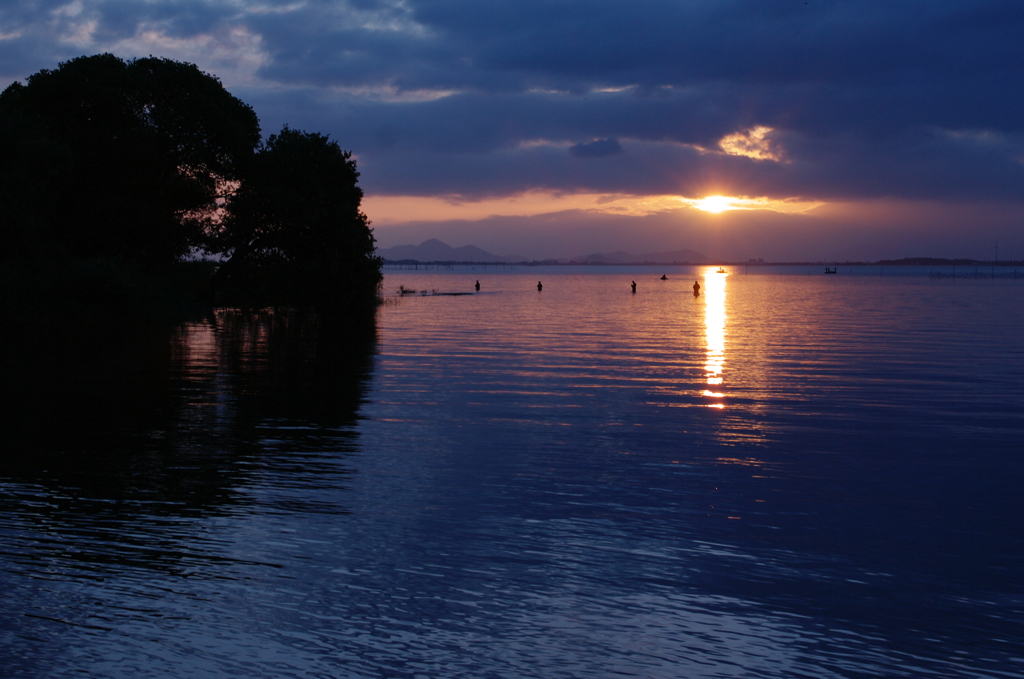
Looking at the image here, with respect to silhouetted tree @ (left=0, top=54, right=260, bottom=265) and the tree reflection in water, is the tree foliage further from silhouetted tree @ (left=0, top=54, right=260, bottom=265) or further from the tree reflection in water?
the tree reflection in water

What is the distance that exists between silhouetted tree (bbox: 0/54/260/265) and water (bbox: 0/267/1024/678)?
2466 cm

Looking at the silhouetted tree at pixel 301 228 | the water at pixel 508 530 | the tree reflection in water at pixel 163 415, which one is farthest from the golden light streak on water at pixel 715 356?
the silhouetted tree at pixel 301 228

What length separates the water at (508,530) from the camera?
280 inches

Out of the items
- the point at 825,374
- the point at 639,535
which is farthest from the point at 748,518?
the point at 825,374

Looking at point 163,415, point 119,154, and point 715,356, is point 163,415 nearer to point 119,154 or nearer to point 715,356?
point 715,356

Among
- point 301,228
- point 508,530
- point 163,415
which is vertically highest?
point 301,228

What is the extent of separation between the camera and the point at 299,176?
60250mm

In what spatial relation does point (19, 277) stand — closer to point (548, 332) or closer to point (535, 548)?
point (548, 332)

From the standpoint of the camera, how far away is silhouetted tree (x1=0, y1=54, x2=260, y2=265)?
144 ft

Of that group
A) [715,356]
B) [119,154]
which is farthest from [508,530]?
[119,154]

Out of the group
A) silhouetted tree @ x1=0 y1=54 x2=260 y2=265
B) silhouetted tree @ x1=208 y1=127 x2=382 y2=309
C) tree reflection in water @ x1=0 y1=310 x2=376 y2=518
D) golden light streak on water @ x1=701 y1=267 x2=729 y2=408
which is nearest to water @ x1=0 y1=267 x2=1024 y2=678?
tree reflection in water @ x1=0 y1=310 x2=376 y2=518

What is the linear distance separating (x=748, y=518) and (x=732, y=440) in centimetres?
561

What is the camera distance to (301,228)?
59.7 metres

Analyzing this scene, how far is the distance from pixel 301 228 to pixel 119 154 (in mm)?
12684
